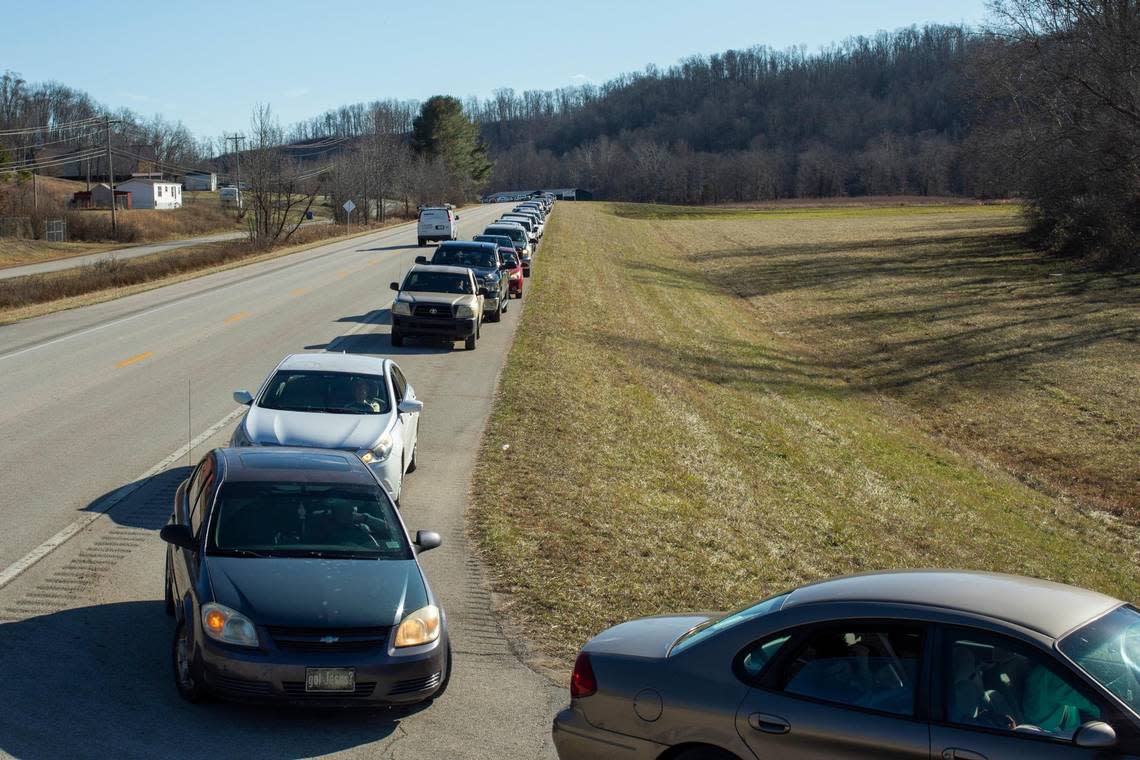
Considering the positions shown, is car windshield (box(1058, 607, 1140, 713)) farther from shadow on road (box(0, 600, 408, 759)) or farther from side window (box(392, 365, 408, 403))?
side window (box(392, 365, 408, 403))

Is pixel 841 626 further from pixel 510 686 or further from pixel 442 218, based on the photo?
pixel 442 218

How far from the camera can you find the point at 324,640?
21.9ft

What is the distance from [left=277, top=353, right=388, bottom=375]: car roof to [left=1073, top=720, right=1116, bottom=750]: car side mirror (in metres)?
9.74

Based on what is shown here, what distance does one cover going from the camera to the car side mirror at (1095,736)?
411 centimetres

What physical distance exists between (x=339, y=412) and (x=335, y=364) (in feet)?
2.59

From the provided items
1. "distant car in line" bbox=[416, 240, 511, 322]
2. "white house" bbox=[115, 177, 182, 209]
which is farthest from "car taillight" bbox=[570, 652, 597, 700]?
"white house" bbox=[115, 177, 182, 209]

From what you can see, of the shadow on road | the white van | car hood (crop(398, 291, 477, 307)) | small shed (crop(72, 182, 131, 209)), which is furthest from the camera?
small shed (crop(72, 182, 131, 209))

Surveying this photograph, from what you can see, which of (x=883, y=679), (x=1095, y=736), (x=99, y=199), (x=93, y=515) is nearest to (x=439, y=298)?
(x=93, y=515)

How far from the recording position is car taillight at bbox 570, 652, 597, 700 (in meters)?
5.45

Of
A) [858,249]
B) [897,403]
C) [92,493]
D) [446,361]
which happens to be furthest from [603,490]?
[858,249]

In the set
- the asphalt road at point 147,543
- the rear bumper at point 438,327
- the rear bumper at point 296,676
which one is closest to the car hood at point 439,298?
the rear bumper at point 438,327

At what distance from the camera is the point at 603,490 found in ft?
43.9

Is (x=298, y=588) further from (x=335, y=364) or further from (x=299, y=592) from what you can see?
(x=335, y=364)

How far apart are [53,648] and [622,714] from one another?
14.6 feet
